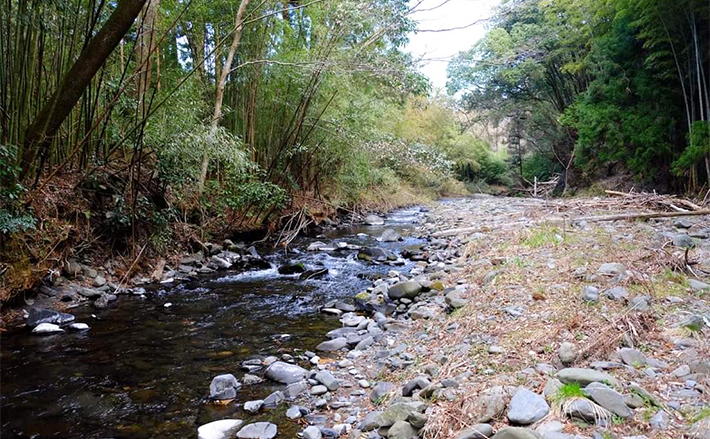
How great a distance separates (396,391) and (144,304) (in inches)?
→ 136

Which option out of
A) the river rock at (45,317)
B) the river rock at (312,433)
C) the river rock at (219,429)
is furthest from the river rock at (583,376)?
the river rock at (45,317)

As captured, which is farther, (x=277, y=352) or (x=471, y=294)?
(x=471, y=294)

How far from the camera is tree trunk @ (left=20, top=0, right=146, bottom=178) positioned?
3205 millimetres

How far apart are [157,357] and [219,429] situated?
128cm

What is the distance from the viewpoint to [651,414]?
1.63 m

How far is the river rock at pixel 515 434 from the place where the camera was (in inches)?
60.2

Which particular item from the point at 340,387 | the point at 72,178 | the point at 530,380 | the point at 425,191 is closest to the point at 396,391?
the point at 340,387

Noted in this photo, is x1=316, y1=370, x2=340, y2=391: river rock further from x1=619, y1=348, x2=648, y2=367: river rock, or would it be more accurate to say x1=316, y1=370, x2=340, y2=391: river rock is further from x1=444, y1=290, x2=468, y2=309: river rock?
x1=619, y1=348, x2=648, y2=367: river rock

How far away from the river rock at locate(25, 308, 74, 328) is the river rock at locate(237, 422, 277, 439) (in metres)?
2.74

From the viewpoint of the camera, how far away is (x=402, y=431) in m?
1.90

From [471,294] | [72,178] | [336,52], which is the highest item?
[336,52]

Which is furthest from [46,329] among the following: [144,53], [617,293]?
[617,293]

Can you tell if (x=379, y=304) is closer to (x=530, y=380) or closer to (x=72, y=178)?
(x=530, y=380)

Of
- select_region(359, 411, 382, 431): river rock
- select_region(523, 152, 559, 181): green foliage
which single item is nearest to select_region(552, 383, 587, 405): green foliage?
select_region(359, 411, 382, 431): river rock
